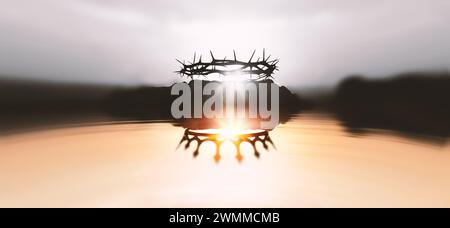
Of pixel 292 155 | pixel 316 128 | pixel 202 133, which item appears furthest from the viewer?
pixel 316 128

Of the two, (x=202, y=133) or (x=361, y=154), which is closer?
(x=202, y=133)

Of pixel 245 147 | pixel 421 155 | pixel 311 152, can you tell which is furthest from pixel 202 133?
pixel 421 155

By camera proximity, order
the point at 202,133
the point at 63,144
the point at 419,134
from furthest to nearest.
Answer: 1. the point at 419,134
2. the point at 63,144
3. the point at 202,133

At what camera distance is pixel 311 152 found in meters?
10.4

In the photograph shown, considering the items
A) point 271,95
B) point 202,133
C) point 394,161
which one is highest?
point 271,95

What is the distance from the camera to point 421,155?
34.0ft

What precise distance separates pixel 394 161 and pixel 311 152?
2161 millimetres

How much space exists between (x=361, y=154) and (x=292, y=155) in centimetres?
235

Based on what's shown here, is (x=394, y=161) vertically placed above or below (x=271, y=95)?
below

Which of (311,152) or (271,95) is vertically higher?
(271,95)

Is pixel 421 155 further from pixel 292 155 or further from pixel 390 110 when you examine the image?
pixel 390 110

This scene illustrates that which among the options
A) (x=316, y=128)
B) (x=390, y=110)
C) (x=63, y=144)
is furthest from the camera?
(x=390, y=110)

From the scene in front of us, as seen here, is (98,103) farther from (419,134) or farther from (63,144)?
(419,134)

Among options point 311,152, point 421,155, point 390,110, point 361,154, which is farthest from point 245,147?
point 390,110
